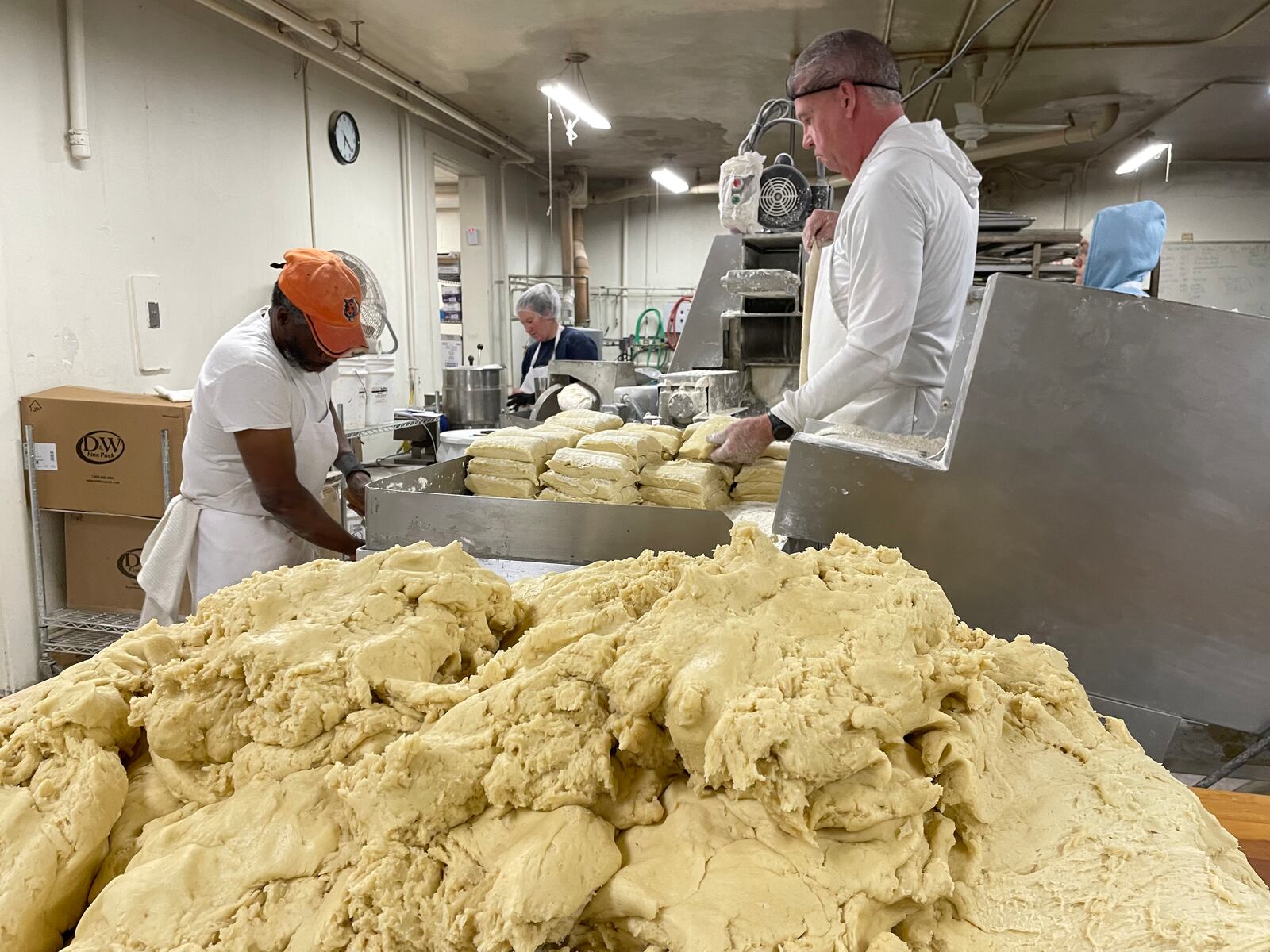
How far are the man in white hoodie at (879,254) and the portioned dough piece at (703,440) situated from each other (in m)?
0.04

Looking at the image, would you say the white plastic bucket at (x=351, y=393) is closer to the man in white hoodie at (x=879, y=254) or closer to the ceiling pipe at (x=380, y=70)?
the ceiling pipe at (x=380, y=70)

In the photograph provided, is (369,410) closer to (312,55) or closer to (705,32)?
(312,55)

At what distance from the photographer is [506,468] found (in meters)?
2.55

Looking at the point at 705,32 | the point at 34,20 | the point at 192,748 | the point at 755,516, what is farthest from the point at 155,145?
the point at 192,748

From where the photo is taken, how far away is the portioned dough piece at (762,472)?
2.45 metres

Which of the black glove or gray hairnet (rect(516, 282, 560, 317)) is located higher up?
gray hairnet (rect(516, 282, 560, 317))

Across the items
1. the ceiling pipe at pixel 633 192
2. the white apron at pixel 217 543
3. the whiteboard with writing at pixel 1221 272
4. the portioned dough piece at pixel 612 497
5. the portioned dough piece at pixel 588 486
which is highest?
the ceiling pipe at pixel 633 192

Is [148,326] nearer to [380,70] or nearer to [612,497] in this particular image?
[380,70]

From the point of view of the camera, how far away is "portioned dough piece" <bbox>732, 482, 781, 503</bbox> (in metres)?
2.46

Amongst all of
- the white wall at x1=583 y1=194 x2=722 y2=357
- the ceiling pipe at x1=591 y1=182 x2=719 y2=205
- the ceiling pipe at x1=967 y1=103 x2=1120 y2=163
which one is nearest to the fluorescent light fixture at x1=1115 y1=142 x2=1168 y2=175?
the ceiling pipe at x1=967 y1=103 x2=1120 y2=163

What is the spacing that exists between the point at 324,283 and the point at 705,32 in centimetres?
506

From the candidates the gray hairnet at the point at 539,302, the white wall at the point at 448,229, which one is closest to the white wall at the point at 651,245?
the white wall at the point at 448,229

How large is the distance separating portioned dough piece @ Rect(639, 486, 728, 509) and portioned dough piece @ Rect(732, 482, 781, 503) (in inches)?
2.6

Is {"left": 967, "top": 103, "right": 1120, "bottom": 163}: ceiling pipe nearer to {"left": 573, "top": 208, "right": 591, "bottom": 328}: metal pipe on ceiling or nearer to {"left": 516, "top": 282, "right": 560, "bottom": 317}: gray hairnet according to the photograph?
{"left": 516, "top": 282, "right": 560, "bottom": 317}: gray hairnet
